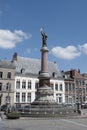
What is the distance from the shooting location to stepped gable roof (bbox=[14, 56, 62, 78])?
2373 inches

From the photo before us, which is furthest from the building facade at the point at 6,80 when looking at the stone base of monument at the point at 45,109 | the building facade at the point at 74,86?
the stone base of monument at the point at 45,109

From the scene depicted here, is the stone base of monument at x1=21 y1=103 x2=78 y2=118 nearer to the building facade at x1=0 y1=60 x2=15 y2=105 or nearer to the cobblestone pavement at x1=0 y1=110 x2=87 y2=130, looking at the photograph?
the cobblestone pavement at x1=0 y1=110 x2=87 y2=130

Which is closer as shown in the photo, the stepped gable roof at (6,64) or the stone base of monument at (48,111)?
the stone base of monument at (48,111)

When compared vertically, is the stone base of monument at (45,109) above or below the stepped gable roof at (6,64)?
below

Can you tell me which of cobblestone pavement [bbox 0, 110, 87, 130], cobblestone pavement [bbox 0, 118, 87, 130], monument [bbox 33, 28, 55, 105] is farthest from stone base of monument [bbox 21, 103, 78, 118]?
cobblestone pavement [bbox 0, 118, 87, 130]

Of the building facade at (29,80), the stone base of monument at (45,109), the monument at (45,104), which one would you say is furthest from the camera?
the building facade at (29,80)

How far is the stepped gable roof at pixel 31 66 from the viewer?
Result: 6028 centimetres

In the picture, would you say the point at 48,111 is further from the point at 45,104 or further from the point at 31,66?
the point at 31,66

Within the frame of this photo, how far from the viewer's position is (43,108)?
31219 millimetres

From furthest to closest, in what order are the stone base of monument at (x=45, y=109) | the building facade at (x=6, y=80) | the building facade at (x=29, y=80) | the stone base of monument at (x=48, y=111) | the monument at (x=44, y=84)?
the building facade at (x=29, y=80)
the building facade at (x=6, y=80)
the monument at (x=44, y=84)
the stone base of monument at (x=45, y=109)
the stone base of monument at (x=48, y=111)

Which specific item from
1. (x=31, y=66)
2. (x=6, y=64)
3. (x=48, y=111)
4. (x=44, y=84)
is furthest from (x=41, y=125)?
(x=31, y=66)

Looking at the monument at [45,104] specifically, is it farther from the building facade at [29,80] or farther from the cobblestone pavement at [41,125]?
the building facade at [29,80]

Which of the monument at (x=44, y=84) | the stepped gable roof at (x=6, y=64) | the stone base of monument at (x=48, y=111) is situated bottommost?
the stone base of monument at (x=48, y=111)

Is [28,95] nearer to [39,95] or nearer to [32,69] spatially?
[32,69]
